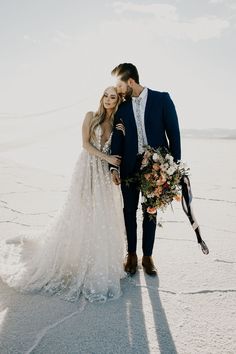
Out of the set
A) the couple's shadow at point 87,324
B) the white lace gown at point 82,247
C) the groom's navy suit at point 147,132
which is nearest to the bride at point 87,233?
the white lace gown at point 82,247

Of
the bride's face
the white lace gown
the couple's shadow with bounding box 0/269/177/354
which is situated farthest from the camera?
the bride's face

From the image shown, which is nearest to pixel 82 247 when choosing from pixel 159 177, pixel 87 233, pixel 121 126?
pixel 87 233

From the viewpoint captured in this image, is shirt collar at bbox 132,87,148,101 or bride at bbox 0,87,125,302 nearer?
bride at bbox 0,87,125,302

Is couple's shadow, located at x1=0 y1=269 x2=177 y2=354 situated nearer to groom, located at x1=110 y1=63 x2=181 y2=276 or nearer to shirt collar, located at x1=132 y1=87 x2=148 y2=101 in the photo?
groom, located at x1=110 y1=63 x2=181 y2=276

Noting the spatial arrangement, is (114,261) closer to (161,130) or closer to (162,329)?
(162,329)

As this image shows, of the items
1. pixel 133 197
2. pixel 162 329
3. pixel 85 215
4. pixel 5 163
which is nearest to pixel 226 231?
pixel 133 197

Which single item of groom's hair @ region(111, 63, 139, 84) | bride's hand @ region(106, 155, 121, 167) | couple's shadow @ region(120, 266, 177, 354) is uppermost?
groom's hair @ region(111, 63, 139, 84)

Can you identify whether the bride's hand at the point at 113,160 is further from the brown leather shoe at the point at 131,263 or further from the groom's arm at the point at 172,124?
the brown leather shoe at the point at 131,263

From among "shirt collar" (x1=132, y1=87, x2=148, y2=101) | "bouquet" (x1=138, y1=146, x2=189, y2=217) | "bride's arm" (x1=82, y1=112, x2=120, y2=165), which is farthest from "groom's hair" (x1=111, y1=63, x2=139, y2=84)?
"bouquet" (x1=138, y1=146, x2=189, y2=217)

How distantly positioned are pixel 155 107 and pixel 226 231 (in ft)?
6.12

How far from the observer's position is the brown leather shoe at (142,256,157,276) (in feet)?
10.6

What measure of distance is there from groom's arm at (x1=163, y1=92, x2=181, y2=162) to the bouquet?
111 millimetres

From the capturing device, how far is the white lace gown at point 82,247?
2971 mm

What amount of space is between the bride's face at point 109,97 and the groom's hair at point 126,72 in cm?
14
